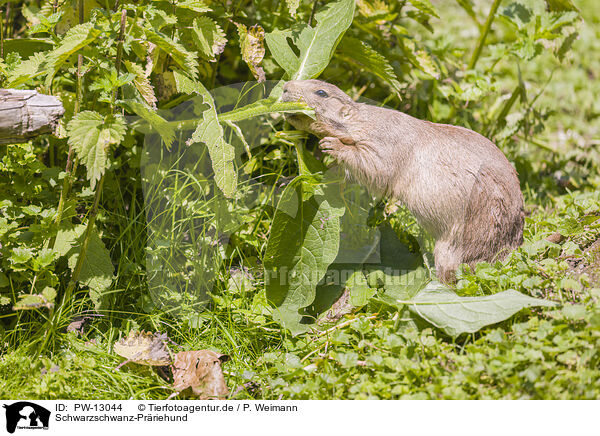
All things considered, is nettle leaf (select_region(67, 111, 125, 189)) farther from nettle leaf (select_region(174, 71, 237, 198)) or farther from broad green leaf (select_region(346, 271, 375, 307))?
broad green leaf (select_region(346, 271, 375, 307))

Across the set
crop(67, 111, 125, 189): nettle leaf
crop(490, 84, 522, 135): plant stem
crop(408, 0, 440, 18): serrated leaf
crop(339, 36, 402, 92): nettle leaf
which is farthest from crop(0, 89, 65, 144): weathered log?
crop(490, 84, 522, 135): plant stem

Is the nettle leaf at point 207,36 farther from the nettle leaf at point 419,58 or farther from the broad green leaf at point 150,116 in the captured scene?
the nettle leaf at point 419,58

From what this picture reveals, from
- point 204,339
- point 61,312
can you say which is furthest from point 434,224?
point 61,312

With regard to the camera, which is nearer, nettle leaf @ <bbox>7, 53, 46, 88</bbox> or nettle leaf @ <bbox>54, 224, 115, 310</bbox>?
nettle leaf @ <bbox>7, 53, 46, 88</bbox>

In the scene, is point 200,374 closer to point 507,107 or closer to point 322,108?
point 322,108

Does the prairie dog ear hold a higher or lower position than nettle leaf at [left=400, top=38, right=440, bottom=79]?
lower

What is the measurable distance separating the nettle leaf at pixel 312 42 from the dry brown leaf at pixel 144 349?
5.91ft

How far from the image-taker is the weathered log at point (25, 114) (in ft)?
9.03

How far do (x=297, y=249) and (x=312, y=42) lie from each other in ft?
4.33

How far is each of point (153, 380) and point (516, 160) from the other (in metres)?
3.50

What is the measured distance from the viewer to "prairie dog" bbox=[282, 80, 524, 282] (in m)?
3.26

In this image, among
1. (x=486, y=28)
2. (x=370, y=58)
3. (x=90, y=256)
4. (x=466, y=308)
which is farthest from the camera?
(x=486, y=28)

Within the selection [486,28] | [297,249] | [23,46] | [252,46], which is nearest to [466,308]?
[297,249]
